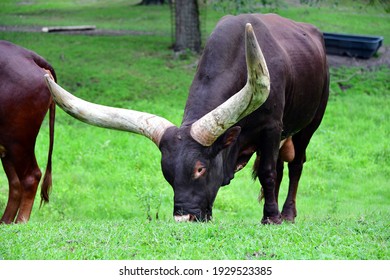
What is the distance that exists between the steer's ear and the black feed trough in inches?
454

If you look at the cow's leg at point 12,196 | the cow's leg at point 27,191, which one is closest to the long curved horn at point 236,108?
the cow's leg at point 27,191

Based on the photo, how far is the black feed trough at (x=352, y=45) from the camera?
1759 cm

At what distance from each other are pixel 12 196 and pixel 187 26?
33.6 ft

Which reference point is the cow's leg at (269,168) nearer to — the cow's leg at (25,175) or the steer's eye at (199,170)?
the steer's eye at (199,170)

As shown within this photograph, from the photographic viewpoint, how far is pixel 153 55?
18.2 meters

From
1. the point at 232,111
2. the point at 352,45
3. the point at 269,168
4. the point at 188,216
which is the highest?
the point at 232,111

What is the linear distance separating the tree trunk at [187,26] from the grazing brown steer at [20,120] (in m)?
9.58

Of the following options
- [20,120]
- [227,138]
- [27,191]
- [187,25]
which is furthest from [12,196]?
[187,25]

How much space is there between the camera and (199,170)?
21.3ft

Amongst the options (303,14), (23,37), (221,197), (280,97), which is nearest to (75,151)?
(221,197)

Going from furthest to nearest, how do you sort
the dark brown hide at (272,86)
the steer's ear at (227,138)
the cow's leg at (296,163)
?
the cow's leg at (296,163)
the dark brown hide at (272,86)
the steer's ear at (227,138)

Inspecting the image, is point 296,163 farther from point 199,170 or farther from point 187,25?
point 187,25

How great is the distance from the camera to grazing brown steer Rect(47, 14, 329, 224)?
6.41 meters
